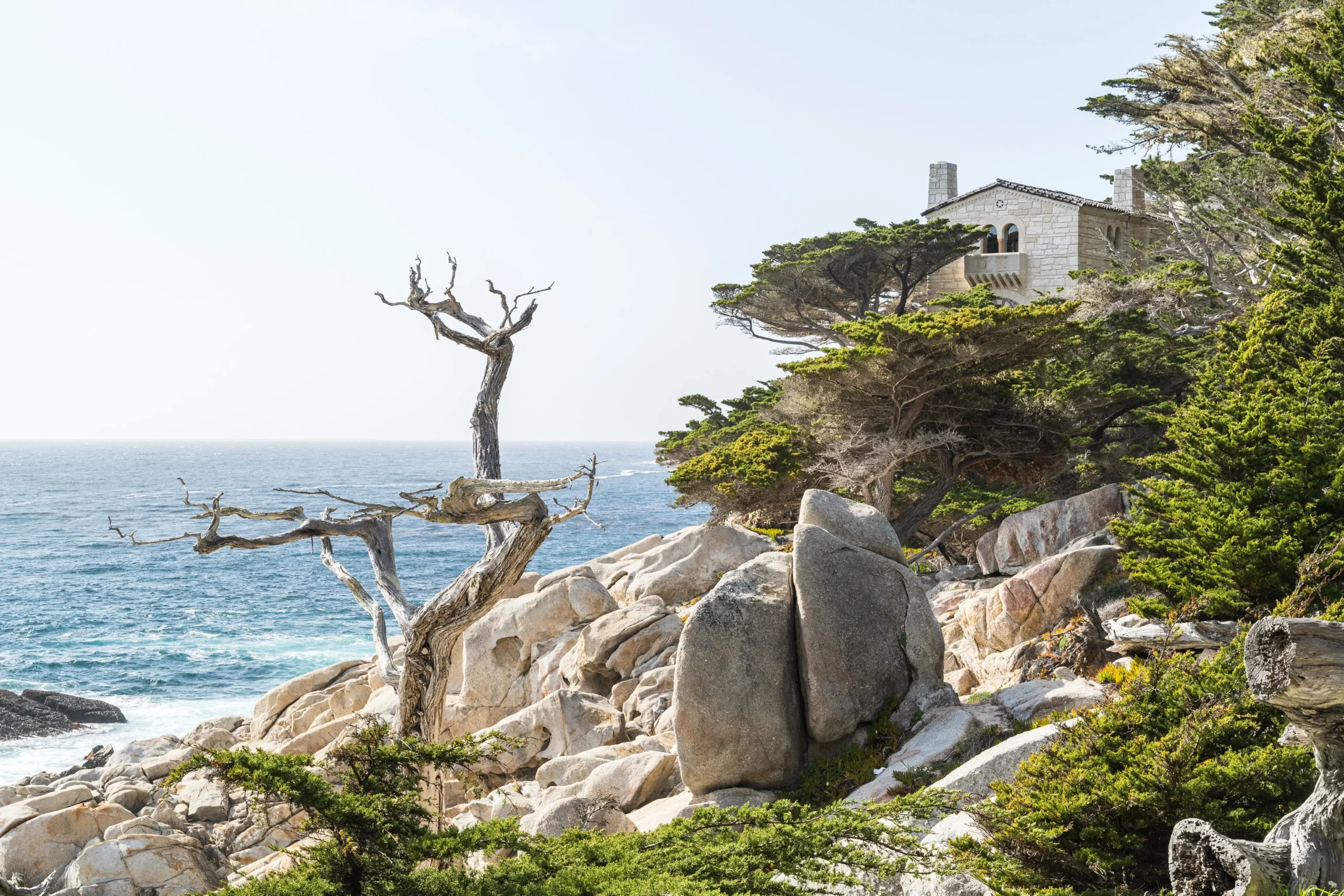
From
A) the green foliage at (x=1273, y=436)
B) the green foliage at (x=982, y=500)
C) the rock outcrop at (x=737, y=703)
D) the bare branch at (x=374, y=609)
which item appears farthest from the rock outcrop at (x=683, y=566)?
the bare branch at (x=374, y=609)

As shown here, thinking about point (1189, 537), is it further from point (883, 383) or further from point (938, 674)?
point (883, 383)

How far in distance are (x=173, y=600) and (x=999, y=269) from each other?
32189 millimetres

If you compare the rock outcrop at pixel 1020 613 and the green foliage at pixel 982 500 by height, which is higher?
the green foliage at pixel 982 500

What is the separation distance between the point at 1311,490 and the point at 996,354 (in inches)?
375

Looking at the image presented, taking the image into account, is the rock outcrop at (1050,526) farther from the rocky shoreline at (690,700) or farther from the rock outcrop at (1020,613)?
the rock outcrop at (1020,613)

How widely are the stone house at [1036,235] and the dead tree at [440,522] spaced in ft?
84.3

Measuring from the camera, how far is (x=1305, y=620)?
3900mm

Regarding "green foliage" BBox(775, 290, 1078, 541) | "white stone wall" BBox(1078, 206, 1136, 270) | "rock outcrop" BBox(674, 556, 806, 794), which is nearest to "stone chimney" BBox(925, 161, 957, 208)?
"white stone wall" BBox(1078, 206, 1136, 270)

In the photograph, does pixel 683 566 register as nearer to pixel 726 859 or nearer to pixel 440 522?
pixel 440 522

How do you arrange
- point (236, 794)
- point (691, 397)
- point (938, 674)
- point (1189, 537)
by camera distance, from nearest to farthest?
1. point (1189, 537)
2. point (938, 674)
3. point (236, 794)
4. point (691, 397)

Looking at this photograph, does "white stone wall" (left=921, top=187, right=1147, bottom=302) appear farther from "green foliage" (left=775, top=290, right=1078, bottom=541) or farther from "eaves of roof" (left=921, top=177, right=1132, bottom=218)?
"green foliage" (left=775, top=290, right=1078, bottom=541)

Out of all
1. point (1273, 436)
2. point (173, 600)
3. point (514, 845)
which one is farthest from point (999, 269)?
point (173, 600)

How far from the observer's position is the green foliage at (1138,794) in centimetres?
546

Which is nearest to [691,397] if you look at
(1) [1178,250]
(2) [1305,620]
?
(1) [1178,250]
